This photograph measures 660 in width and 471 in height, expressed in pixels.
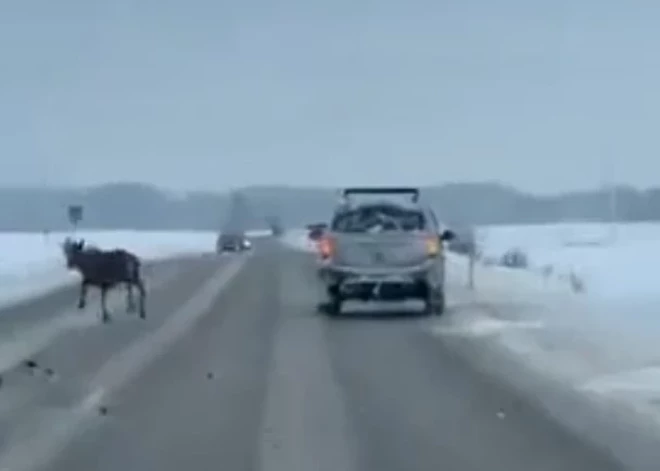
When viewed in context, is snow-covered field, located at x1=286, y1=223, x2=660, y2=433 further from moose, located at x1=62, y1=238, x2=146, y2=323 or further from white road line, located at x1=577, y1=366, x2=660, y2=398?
moose, located at x1=62, y1=238, x2=146, y2=323

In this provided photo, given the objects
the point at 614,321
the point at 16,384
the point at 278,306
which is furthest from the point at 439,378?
the point at 278,306

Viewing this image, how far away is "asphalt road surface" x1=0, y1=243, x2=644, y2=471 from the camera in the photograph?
13.8 m

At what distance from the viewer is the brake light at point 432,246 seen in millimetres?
33438

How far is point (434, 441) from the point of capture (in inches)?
581

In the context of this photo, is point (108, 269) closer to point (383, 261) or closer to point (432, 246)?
point (383, 261)

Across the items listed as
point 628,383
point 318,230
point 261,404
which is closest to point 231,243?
point 318,230

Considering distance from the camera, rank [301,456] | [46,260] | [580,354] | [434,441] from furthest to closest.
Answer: [46,260]
[580,354]
[434,441]
[301,456]

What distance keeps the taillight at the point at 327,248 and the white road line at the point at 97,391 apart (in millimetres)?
2532

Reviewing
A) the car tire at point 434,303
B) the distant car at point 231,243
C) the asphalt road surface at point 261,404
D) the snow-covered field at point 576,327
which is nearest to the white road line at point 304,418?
the asphalt road surface at point 261,404

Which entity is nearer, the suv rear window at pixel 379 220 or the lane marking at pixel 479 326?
the lane marking at pixel 479 326

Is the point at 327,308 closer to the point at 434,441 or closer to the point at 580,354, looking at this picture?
the point at 580,354

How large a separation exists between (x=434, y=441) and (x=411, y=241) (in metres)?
18.8

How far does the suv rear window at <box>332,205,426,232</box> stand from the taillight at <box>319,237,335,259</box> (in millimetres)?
331

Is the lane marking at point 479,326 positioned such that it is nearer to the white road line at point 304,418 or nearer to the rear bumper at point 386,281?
the rear bumper at point 386,281
